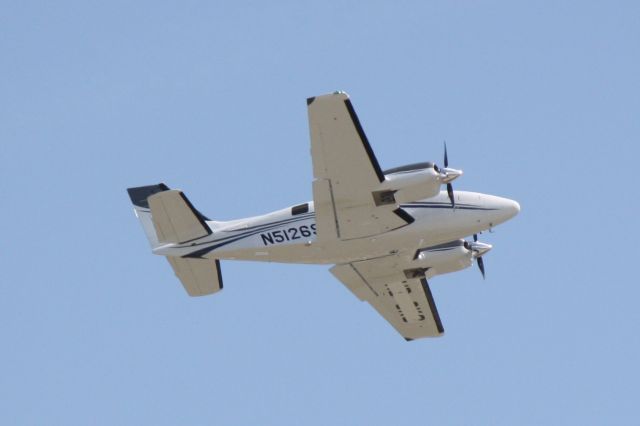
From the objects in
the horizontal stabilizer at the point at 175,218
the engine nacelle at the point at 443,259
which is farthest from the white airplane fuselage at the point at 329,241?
the engine nacelle at the point at 443,259

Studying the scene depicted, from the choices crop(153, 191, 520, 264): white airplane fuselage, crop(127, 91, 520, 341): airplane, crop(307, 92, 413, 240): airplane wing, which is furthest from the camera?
crop(153, 191, 520, 264): white airplane fuselage

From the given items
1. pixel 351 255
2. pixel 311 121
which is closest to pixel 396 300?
pixel 351 255

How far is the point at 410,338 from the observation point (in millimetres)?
46031

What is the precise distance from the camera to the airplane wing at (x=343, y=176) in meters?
34.6

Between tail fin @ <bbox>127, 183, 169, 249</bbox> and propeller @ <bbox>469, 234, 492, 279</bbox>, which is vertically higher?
tail fin @ <bbox>127, 183, 169, 249</bbox>

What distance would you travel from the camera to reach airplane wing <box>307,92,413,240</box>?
34.6m

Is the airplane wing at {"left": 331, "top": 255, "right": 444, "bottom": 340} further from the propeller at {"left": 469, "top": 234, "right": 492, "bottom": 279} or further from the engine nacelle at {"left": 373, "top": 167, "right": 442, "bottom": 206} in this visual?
the engine nacelle at {"left": 373, "top": 167, "right": 442, "bottom": 206}

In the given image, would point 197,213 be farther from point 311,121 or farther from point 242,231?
A: point 311,121

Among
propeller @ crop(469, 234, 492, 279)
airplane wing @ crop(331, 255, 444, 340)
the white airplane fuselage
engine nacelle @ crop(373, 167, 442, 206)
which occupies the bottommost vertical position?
airplane wing @ crop(331, 255, 444, 340)

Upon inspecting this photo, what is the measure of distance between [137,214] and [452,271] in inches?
491

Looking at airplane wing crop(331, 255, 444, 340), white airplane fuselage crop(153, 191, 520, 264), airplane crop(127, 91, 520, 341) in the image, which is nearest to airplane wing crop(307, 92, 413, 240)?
airplane crop(127, 91, 520, 341)

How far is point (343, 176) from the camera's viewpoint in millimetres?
36531

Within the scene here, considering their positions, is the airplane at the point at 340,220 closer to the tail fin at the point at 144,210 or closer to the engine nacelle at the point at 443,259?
the tail fin at the point at 144,210

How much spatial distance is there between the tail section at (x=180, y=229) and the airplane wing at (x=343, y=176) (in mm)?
4519
